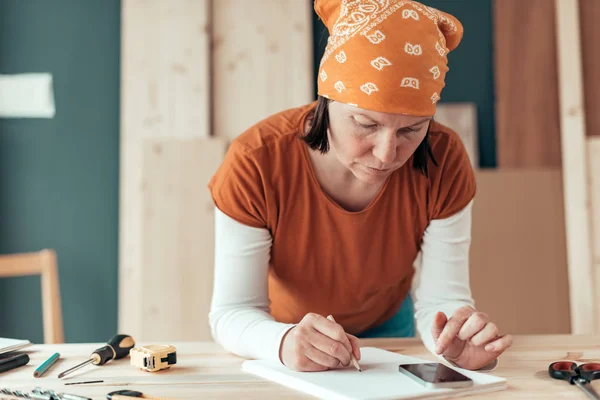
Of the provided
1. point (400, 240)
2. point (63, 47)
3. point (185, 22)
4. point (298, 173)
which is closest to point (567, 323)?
point (400, 240)

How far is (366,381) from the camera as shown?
0.96m

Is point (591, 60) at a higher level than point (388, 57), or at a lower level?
higher

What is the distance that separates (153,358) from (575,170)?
83.8 inches

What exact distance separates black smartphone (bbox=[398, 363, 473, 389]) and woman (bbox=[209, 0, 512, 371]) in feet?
0.28

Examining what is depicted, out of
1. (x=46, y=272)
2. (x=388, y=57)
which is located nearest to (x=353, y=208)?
(x=388, y=57)

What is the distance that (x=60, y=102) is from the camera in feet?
9.50

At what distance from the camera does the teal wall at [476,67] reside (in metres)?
2.87

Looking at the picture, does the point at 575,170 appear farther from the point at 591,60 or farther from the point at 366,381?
the point at 366,381

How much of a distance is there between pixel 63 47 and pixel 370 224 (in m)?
2.16

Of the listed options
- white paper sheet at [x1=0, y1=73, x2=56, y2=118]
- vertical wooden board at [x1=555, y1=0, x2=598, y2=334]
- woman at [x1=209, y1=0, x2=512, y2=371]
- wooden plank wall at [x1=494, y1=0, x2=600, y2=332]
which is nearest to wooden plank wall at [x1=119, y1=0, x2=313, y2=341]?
white paper sheet at [x1=0, y1=73, x2=56, y2=118]

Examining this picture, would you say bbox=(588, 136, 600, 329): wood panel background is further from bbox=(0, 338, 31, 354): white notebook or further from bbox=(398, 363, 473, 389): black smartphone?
bbox=(0, 338, 31, 354): white notebook

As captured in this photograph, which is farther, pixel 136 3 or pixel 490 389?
pixel 136 3

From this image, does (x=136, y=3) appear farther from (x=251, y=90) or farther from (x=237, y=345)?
(x=237, y=345)

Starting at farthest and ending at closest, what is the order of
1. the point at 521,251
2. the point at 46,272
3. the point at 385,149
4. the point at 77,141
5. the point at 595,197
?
the point at 77,141 < the point at 521,251 < the point at 595,197 < the point at 46,272 < the point at 385,149
